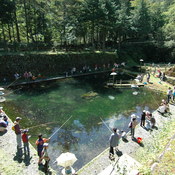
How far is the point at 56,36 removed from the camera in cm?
3619

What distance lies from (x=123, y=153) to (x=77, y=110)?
7515 mm

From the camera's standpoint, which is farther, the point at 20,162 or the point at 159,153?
the point at 159,153

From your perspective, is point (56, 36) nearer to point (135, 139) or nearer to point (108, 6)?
point (108, 6)

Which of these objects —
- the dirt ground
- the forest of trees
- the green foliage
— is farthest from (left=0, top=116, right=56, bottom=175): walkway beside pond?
the forest of trees

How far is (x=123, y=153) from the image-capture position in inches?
382

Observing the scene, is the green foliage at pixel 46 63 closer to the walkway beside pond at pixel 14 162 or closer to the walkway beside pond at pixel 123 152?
the walkway beside pond at pixel 14 162

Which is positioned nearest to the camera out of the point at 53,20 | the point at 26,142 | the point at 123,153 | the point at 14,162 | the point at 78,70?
the point at 14,162

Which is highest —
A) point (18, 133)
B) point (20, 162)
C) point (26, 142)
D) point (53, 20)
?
point (53, 20)

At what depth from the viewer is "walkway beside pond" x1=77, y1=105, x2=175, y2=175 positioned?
7.88m

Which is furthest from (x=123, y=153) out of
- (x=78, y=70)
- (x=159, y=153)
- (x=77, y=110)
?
(x=78, y=70)

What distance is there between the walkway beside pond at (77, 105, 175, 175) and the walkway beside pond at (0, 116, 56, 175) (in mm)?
1946

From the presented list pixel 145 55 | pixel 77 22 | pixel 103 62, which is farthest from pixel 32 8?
pixel 145 55

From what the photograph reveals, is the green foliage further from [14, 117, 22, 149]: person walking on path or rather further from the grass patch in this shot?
the grass patch

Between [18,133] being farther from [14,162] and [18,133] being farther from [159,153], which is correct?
[159,153]
